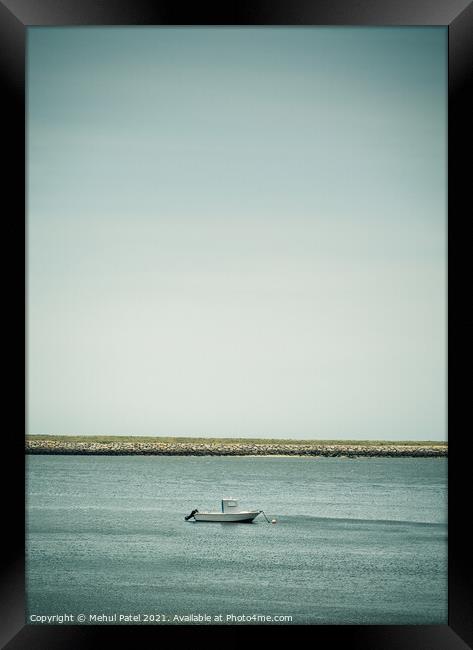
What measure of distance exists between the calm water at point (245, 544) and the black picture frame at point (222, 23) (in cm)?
11

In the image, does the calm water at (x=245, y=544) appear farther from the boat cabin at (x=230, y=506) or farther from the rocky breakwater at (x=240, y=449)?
the rocky breakwater at (x=240, y=449)

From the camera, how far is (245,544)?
12422 mm

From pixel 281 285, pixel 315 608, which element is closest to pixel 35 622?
pixel 281 285

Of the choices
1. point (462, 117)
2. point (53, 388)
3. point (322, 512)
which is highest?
point (462, 117)

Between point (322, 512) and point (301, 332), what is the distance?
901 centimetres

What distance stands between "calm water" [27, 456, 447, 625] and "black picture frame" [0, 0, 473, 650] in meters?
0.11

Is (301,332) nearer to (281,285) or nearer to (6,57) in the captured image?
(281,285)

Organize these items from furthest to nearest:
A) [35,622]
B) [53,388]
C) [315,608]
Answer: [315,608] < [53,388] < [35,622]

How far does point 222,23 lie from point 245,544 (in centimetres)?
1094

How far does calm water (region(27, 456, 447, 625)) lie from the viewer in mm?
7469

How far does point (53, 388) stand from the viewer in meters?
4.09

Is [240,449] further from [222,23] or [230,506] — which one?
[222,23]

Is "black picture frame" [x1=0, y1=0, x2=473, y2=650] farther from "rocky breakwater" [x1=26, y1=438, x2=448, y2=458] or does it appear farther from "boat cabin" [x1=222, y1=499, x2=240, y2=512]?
"rocky breakwater" [x1=26, y1=438, x2=448, y2=458]

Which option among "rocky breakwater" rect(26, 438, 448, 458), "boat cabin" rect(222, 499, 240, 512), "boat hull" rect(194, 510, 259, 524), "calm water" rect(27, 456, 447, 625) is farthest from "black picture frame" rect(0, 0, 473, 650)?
"rocky breakwater" rect(26, 438, 448, 458)
